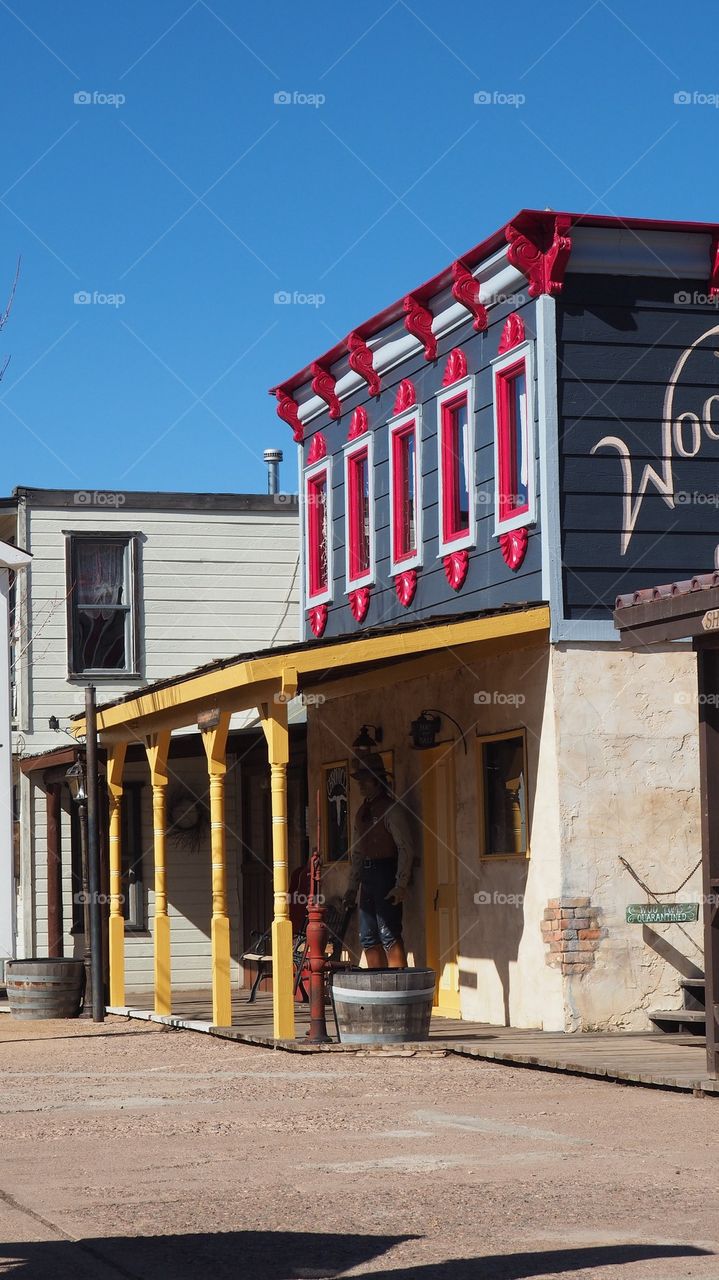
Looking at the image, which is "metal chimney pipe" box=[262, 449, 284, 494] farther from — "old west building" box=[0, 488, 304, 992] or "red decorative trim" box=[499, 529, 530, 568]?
"red decorative trim" box=[499, 529, 530, 568]

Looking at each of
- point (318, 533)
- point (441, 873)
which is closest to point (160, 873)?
point (441, 873)

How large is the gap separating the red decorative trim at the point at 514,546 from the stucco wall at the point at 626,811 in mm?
993

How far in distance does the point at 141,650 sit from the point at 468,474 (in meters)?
8.65

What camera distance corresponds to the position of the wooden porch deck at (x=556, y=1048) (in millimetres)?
11266

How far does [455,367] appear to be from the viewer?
53.9 ft

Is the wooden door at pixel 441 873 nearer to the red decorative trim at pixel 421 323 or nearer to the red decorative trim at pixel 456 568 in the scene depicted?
the red decorative trim at pixel 456 568

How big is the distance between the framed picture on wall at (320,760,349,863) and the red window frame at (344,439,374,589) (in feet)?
6.43

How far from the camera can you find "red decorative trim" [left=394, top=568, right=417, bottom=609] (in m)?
17.4

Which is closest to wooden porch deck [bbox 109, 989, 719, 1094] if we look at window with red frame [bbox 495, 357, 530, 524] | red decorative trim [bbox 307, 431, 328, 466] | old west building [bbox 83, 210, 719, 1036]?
old west building [bbox 83, 210, 719, 1036]

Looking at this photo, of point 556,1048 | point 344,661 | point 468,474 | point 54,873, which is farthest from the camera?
point 54,873

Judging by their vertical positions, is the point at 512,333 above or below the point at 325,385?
below

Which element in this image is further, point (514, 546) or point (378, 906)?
point (378, 906)

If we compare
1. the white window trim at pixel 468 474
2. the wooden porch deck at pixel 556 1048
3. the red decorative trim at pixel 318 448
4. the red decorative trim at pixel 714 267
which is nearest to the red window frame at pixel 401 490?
the white window trim at pixel 468 474

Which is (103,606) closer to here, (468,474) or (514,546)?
(468,474)
